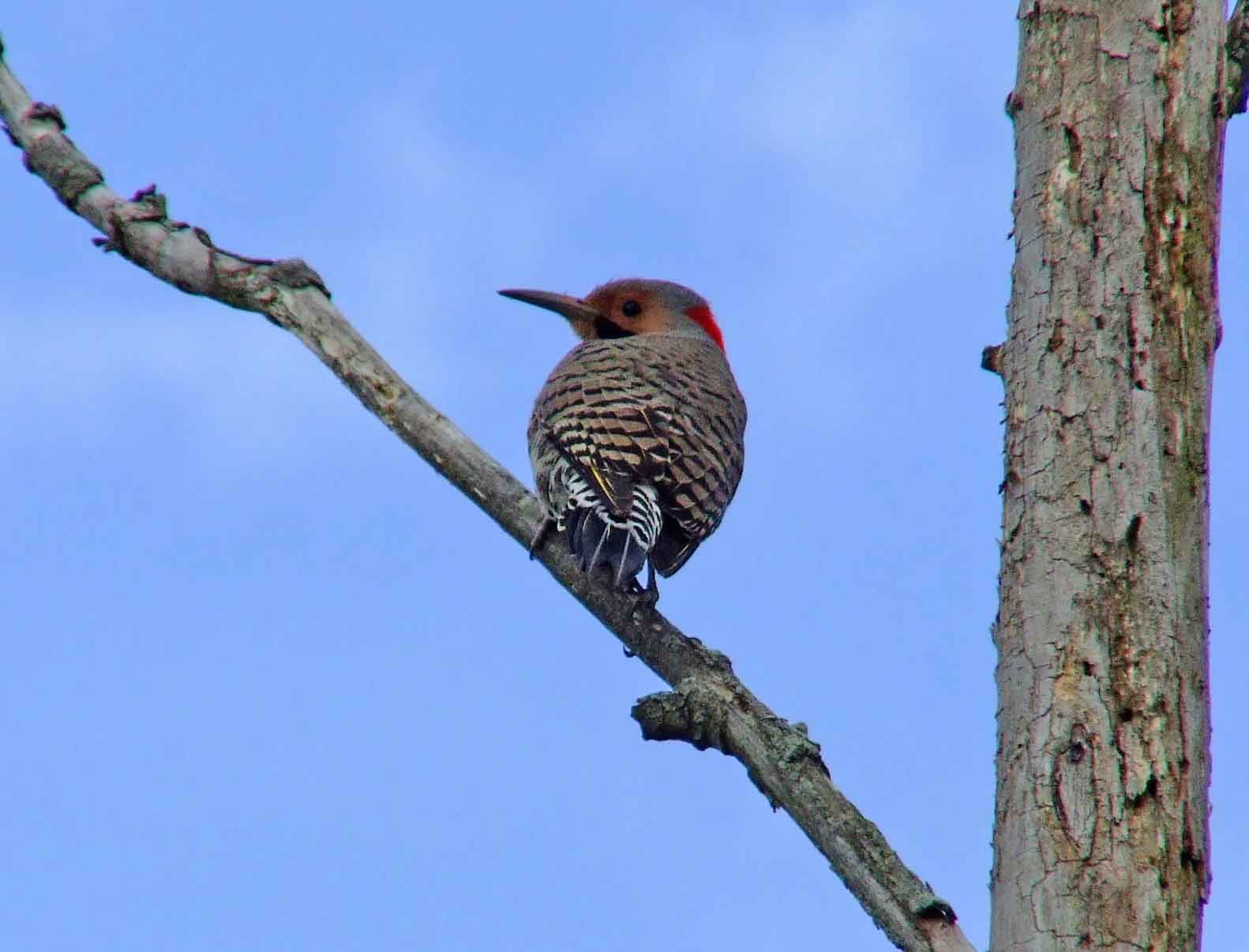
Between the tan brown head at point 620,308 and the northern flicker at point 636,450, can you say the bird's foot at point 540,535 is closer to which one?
the northern flicker at point 636,450

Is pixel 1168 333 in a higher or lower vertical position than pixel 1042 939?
higher

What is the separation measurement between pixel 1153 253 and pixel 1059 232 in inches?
7.4

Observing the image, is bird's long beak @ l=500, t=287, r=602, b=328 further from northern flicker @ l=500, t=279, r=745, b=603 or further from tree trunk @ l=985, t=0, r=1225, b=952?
tree trunk @ l=985, t=0, r=1225, b=952

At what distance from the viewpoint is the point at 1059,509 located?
3.12 meters

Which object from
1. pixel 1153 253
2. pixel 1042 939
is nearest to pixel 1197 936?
pixel 1042 939

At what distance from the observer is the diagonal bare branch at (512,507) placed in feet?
10.9

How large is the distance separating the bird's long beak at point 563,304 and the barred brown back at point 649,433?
601mm

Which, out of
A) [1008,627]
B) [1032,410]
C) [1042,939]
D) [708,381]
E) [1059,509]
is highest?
[708,381]

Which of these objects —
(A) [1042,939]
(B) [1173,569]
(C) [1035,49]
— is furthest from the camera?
(C) [1035,49]

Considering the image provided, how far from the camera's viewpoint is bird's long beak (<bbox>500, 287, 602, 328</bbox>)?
7469 millimetres

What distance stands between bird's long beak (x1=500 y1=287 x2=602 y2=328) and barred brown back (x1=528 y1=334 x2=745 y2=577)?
601mm

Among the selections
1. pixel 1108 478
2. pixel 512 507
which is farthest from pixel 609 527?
pixel 1108 478

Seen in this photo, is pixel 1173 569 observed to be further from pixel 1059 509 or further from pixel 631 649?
pixel 631 649

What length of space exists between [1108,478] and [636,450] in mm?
2521
